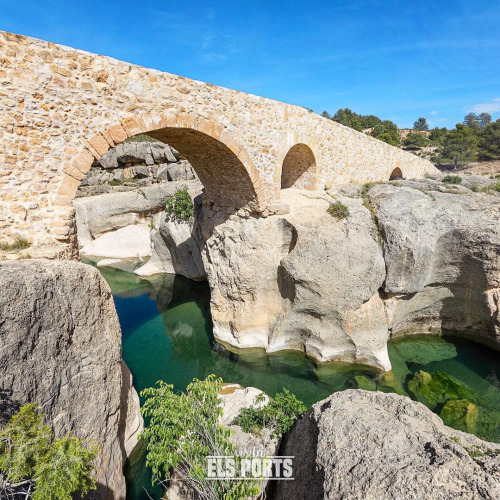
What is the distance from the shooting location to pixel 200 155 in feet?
27.1

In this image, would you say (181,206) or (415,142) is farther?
(415,142)

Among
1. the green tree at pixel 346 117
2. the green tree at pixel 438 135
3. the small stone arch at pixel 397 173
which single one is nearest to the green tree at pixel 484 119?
the green tree at pixel 438 135

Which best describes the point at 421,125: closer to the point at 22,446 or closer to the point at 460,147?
the point at 460,147

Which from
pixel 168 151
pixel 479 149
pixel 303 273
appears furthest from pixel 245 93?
pixel 479 149

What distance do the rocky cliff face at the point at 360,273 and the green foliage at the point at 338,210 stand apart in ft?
0.62

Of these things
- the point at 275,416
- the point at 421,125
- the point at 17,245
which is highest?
the point at 421,125

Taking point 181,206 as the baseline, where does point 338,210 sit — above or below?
above

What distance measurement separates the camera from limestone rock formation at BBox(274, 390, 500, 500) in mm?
2242

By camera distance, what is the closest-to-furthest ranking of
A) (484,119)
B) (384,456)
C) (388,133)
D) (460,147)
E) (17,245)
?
1. (384,456)
2. (17,245)
3. (460,147)
4. (388,133)
5. (484,119)

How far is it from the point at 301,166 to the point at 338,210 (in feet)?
10.9

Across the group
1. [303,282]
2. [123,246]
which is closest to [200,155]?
[303,282]

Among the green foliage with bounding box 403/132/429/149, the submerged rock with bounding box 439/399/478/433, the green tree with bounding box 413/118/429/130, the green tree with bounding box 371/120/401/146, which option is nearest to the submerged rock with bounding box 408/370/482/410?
the submerged rock with bounding box 439/399/478/433

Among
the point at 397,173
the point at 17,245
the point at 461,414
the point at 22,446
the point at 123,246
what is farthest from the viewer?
the point at 397,173

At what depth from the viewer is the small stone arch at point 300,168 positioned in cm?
1052
